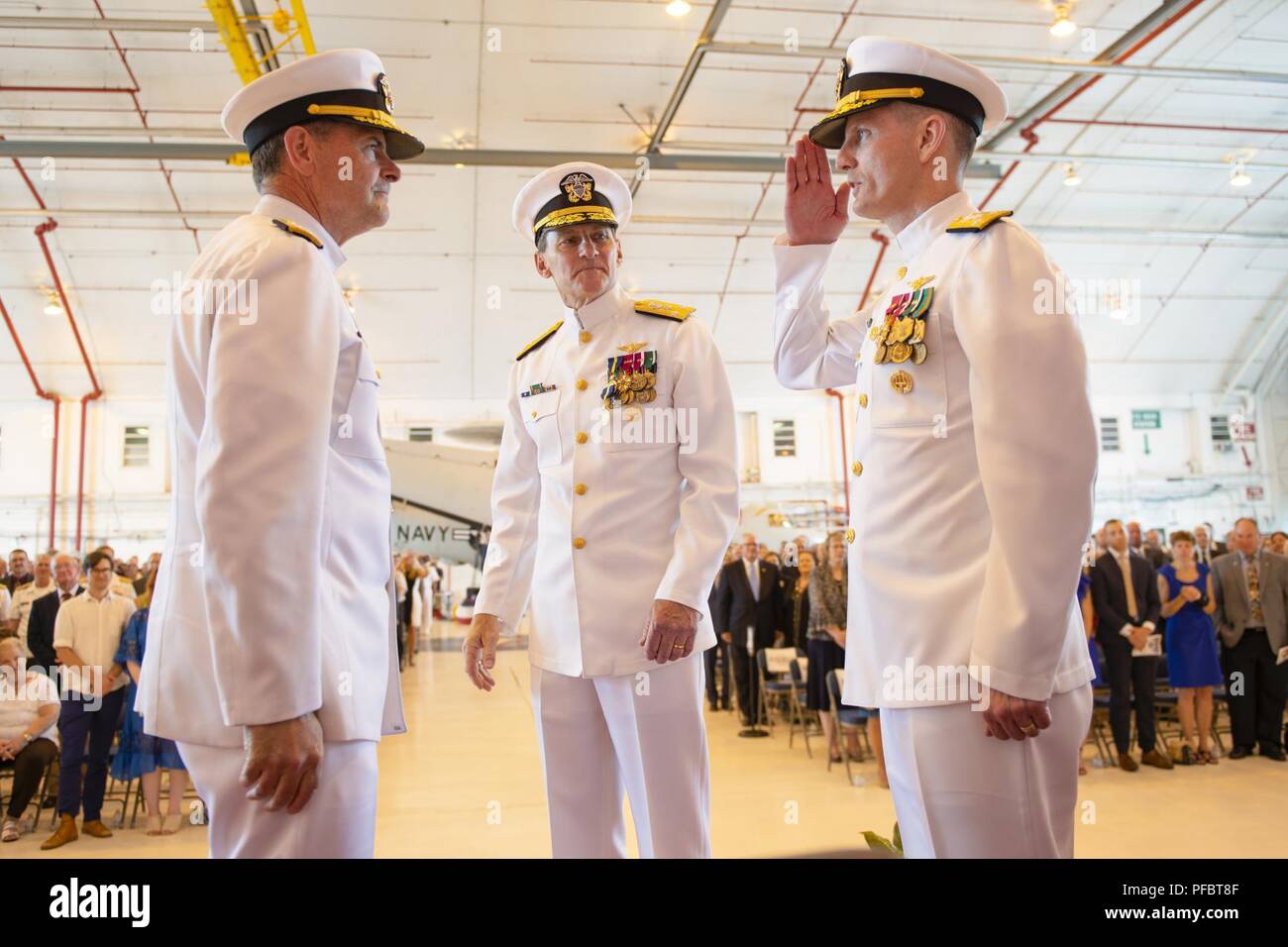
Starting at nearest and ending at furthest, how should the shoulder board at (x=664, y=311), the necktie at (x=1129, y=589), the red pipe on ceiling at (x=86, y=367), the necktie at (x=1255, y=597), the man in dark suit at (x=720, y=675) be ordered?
1. the shoulder board at (x=664, y=311)
2. the necktie at (x=1129, y=589)
3. the necktie at (x=1255, y=597)
4. the man in dark suit at (x=720, y=675)
5. the red pipe on ceiling at (x=86, y=367)

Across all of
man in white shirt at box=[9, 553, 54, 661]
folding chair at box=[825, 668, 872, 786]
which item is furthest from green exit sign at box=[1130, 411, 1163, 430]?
man in white shirt at box=[9, 553, 54, 661]

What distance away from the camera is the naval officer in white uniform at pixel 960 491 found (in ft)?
4.16

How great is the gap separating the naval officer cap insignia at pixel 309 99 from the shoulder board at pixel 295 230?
0.78 feet

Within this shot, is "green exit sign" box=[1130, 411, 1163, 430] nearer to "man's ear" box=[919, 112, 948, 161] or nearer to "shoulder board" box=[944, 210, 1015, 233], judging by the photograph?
"man's ear" box=[919, 112, 948, 161]

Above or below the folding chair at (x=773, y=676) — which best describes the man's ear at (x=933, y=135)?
above

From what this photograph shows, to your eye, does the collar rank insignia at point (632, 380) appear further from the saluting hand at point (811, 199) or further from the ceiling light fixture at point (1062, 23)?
the ceiling light fixture at point (1062, 23)

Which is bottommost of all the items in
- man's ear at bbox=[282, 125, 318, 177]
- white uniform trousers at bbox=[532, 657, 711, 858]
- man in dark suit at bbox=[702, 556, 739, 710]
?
man in dark suit at bbox=[702, 556, 739, 710]

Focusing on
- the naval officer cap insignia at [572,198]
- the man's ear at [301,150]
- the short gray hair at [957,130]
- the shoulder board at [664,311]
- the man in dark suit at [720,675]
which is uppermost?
the naval officer cap insignia at [572,198]

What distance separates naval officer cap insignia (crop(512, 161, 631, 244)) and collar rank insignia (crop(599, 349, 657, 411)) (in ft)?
1.25

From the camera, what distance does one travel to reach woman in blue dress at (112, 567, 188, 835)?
Result: 16.7ft

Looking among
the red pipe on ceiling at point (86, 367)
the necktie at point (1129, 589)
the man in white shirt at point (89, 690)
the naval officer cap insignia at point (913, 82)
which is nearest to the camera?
the naval officer cap insignia at point (913, 82)

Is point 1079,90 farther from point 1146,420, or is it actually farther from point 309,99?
point 309,99

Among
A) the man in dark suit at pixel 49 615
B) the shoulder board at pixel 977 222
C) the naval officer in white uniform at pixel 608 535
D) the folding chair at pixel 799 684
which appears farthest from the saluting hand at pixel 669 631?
the man in dark suit at pixel 49 615
